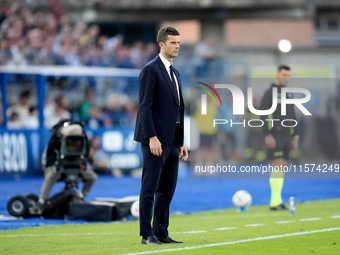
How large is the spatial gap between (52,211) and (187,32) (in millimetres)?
32820

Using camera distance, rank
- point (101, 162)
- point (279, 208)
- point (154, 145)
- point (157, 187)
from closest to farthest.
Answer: point (154, 145), point (157, 187), point (279, 208), point (101, 162)

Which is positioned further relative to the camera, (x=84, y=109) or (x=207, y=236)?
(x=84, y=109)

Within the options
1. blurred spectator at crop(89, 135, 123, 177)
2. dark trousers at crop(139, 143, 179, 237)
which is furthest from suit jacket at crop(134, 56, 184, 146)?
blurred spectator at crop(89, 135, 123, 177)

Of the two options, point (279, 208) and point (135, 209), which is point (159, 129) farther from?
point (279, 208)

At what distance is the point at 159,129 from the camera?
8562mm

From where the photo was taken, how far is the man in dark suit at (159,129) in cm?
844

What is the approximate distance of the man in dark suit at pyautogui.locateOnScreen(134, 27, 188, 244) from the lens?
844cm

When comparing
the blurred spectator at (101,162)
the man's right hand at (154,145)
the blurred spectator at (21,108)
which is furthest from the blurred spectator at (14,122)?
the man's right hand at (154,145)

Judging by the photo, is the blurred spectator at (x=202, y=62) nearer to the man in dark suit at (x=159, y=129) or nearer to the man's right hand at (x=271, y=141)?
the man's right hand at (x=271, y=141)

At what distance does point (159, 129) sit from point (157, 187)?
66 centimetres

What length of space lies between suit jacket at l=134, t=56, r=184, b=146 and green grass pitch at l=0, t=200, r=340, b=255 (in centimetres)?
116

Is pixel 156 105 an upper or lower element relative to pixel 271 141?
upper

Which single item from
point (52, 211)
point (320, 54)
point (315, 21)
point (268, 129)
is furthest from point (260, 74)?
point (52, 211)

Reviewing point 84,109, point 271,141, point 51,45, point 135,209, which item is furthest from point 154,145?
point 51,45
